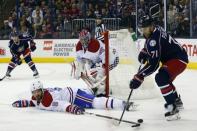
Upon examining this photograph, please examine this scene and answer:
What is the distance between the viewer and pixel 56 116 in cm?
648

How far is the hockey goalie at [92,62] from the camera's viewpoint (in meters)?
7.72

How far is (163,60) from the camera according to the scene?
623 cm

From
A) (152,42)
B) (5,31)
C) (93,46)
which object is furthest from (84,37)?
(5,31)

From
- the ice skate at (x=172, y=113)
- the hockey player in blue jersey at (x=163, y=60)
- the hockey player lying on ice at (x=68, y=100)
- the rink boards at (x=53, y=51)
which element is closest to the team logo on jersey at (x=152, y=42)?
the hockey player in blue jersey at (x=163, y=60)

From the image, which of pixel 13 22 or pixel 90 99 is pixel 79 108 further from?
pixel 13 22

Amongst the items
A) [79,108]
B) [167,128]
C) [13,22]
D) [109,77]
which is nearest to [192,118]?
[167,128]

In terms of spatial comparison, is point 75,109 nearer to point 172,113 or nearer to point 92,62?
point 172,113

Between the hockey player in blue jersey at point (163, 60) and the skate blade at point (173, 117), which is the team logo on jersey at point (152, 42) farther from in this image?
the skate blade at point (173, 117)

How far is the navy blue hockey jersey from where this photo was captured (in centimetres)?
584

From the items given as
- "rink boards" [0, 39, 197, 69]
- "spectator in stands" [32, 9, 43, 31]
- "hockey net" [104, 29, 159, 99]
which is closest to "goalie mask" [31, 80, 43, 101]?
"hockey net" [104, 29, 159, 99]

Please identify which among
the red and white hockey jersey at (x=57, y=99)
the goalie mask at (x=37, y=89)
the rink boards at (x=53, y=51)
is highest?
the goalie mask at (x=37, y=89)

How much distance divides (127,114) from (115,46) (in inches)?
71.3

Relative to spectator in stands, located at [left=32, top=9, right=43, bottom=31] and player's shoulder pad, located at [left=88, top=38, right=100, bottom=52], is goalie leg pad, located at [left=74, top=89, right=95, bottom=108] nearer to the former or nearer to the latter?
player's shoulder pad, located at [left=88, top=38, right=100, bottom=52]

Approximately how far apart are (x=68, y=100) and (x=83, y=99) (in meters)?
0.22
